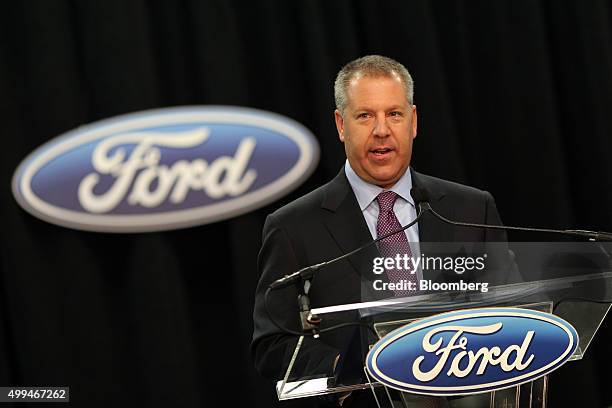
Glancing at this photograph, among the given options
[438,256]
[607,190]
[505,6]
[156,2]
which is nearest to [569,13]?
[505,6]

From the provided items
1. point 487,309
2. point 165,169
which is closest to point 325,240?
point 487,309

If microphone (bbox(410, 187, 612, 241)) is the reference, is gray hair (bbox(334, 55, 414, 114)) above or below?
above

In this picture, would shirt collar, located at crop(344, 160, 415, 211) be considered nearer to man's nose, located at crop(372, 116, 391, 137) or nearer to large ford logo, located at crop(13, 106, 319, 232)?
man's nose, located at crop(372, 116, 391, 137)

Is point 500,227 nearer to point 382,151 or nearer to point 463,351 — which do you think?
point 463,351

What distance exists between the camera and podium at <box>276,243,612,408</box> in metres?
1.35

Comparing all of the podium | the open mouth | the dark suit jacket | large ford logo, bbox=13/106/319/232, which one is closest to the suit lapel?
the dark suit jacket

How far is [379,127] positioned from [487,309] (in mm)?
610

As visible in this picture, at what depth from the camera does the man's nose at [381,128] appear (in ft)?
6.10

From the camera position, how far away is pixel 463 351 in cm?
137

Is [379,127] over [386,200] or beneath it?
over

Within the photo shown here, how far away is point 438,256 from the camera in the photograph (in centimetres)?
140

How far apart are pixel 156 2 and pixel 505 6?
1259 millimetres

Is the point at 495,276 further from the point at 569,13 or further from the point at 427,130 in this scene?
the point at 569,13

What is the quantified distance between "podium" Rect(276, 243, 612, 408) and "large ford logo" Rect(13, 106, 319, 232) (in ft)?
4.39
